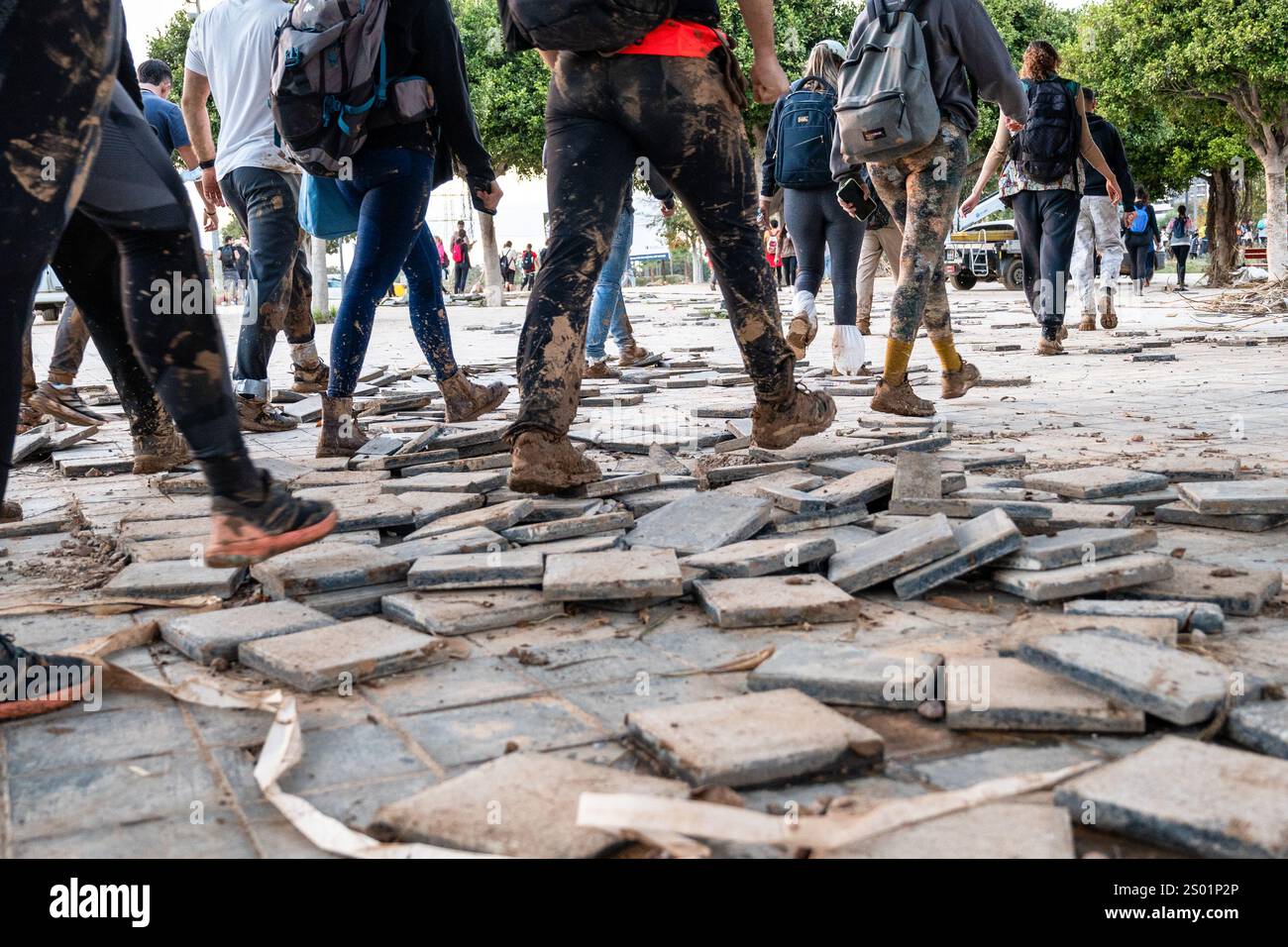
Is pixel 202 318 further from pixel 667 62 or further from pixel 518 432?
pixel 667 62

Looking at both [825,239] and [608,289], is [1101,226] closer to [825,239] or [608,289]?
[825,239]

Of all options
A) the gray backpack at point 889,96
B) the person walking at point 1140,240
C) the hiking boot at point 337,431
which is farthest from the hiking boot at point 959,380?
the person walking at point 1140,240

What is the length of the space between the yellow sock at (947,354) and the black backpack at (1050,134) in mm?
3191

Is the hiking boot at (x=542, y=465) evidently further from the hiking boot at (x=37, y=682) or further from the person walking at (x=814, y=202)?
the person walking at (x=814, y=202)

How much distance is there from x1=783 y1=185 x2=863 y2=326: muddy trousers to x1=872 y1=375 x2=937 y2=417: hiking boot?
5.07ft

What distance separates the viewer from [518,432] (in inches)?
153

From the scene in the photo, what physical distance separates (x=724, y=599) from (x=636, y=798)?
45.1 inches

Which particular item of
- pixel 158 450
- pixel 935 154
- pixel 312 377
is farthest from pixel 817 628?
pixel 312 377

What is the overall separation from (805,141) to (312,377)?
328cm

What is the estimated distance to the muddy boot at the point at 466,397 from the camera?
5832 mm

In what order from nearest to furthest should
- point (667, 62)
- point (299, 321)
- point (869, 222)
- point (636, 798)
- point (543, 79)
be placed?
point (636, 798) < point (667, 62) < point (299, 321) < point (869, 222) < point (543, 79)

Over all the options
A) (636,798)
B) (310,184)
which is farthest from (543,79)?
(636,798)

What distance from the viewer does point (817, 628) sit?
2672 mm

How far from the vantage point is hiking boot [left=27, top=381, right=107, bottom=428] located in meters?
6.46
